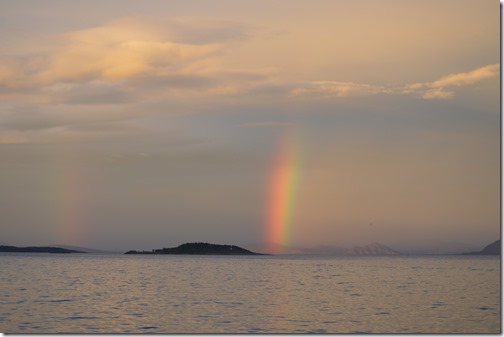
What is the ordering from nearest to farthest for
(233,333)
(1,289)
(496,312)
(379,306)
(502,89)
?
1. (502,89)
2. (233,333)
3. (496,312)
4. (379,306)
5. (1,289)

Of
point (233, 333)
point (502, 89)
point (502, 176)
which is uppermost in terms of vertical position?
point (502, 89)

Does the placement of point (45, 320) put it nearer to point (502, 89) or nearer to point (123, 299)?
point (123, 299)

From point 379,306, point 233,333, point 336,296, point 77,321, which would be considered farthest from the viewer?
point 336,296

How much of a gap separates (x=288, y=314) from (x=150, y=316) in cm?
801

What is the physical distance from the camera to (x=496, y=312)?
129 feet

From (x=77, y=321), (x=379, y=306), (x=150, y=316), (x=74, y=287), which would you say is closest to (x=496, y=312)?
(x=379, y=306)

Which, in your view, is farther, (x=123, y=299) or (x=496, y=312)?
(x=123, y=299)

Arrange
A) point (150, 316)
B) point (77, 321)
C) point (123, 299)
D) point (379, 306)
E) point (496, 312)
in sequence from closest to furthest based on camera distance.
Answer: point (77, 321), point (150, 316), point (496, 312), point (379, 306), point (123, 299)

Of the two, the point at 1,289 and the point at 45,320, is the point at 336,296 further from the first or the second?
the point at 1,289

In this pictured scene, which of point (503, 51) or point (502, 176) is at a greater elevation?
point (503, 51)

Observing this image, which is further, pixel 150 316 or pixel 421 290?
pixel 421 290

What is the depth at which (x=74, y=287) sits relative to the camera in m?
58.4

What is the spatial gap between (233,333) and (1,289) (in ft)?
104

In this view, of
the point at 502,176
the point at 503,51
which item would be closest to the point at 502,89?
the point at 503,51
